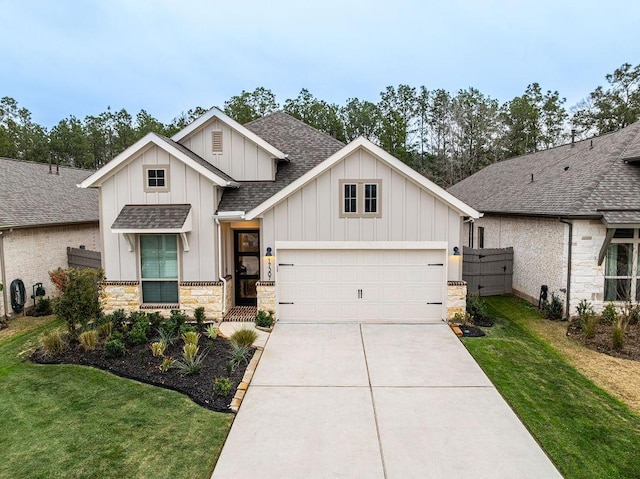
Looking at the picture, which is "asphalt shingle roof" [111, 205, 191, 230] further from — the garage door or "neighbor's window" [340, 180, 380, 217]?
"neighbor's window" [340, 180, 380, 217]

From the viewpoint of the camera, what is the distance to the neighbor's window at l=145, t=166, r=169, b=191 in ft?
35.4

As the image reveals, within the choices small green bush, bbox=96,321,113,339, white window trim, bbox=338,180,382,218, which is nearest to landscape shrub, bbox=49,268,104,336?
small green bush, bbox=96,321,113,339

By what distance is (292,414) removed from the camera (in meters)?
6.14

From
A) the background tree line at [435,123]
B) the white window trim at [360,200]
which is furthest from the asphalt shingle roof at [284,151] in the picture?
the background tree line at [435,123]

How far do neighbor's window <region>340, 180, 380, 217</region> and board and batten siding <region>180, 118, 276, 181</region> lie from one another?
291 cm

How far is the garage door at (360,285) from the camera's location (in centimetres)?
1060

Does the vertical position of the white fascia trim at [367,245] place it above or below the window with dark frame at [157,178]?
below

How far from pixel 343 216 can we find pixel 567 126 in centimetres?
3834

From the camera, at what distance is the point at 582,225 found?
10445 millimetres

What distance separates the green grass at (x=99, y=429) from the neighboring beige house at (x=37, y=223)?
207 inches

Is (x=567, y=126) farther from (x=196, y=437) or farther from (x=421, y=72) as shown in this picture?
(x=196, y=437)

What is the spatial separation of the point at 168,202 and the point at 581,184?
1192cm

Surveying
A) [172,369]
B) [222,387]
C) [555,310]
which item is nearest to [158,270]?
[172,369]

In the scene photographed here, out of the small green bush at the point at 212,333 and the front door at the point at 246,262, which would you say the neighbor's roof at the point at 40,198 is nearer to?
the front door at the point at 246,262
